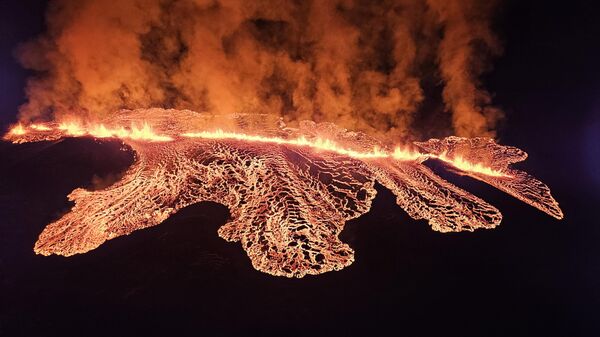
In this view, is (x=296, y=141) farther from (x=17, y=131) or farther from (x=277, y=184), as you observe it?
(x=17, y=131)

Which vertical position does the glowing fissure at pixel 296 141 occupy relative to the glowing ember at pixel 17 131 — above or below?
above

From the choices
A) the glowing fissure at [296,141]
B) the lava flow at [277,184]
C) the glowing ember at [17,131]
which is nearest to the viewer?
the lava flow at [277,184]

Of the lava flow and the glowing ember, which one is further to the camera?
the glowing ember

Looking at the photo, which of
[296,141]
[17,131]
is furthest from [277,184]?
[17,131]

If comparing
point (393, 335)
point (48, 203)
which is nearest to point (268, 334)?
point (393, 335)

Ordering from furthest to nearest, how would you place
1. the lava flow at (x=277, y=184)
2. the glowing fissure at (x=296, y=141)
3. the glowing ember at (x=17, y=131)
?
1. the glowing ember at (x=17, y=131)
2. the glowing fissure at (x=296, y=141)
3. the lava flow at (x=277, y=184)

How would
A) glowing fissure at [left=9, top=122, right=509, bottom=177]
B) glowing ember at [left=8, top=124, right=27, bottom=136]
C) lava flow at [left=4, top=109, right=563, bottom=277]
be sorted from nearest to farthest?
lava flow at [left=4, top=109, right=563, bottom=277], glowing fissure at [left=9, top=122, right=509, bottom=177], glowing ember at [left=8, top=124, right=27, bottom=136]

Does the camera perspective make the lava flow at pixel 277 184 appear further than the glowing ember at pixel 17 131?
No

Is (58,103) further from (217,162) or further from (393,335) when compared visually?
(393,335)
